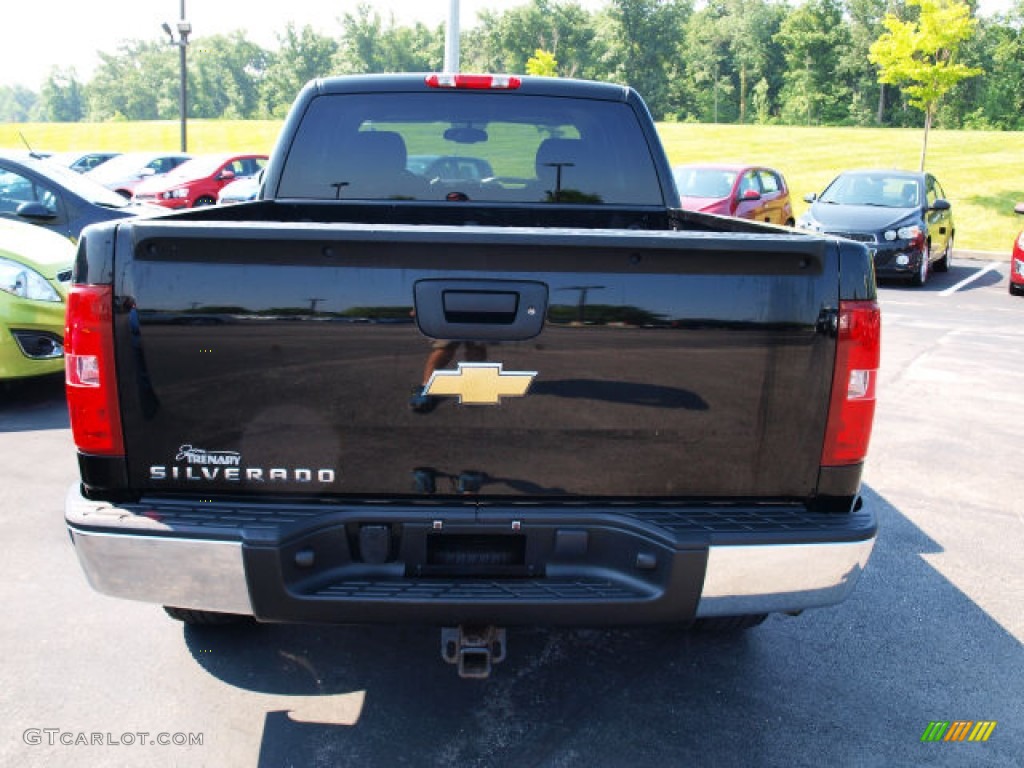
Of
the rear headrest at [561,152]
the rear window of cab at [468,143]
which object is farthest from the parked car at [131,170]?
the rear headrest at [561,152]

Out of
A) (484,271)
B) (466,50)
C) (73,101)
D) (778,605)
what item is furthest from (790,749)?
(73,101)

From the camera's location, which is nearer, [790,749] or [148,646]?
[790,749]

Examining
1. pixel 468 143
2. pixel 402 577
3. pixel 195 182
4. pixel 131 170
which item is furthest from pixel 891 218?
pixel 131 170

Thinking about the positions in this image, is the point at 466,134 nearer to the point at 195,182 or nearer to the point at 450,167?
the point at 450,167

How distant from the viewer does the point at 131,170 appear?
25.2 metres

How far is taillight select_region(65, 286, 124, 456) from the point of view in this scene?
2.27 metres

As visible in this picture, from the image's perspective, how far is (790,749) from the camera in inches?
109

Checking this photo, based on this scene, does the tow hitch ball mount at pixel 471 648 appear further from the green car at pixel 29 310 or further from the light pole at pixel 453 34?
the light pole at pixel 453 34

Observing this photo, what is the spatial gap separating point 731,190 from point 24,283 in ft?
39.1

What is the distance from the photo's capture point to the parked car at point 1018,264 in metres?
12.9

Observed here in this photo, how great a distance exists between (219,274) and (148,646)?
174 centimetres

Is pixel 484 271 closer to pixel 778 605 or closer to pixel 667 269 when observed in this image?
pixel 667 269

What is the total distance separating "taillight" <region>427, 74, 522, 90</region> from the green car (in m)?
3.64

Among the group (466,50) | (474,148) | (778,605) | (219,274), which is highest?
(466,50)
